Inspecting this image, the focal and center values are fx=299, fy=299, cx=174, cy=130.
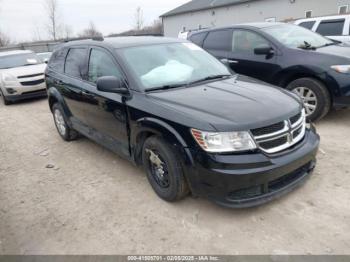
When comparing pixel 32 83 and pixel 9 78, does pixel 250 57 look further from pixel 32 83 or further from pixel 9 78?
pixel 9 78

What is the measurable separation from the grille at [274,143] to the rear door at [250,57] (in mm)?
2932

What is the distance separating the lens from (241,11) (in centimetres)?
2522

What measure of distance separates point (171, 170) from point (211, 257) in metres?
0.87

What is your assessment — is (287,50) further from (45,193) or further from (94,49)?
(45,193)

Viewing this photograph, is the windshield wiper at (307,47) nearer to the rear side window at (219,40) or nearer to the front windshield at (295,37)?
the front windshield at (295,37)

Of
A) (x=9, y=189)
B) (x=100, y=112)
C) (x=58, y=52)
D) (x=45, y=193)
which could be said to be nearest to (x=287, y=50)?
(x=100, y=112)

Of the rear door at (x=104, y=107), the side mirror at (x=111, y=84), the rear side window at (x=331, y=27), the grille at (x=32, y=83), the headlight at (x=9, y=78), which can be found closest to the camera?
the side mirror at (x=111, y=84)

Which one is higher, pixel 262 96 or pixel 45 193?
pixel 262 96

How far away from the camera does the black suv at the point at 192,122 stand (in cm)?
263

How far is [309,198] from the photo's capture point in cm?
314

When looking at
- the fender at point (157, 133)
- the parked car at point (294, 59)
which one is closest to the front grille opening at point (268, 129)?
the fender at point (157, 133)

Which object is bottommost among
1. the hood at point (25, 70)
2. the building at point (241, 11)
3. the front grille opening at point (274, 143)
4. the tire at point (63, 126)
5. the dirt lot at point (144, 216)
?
the dirt lot at point (144, 216)

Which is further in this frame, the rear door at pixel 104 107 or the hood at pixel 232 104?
the rear door at pixel 104 107

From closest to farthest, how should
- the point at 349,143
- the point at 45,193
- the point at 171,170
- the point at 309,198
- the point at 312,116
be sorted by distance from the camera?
1. the point at 171,170
2. the point at 309,198
3. the point at 45,193
4. the point at 349,143
5. the point at 312,116
